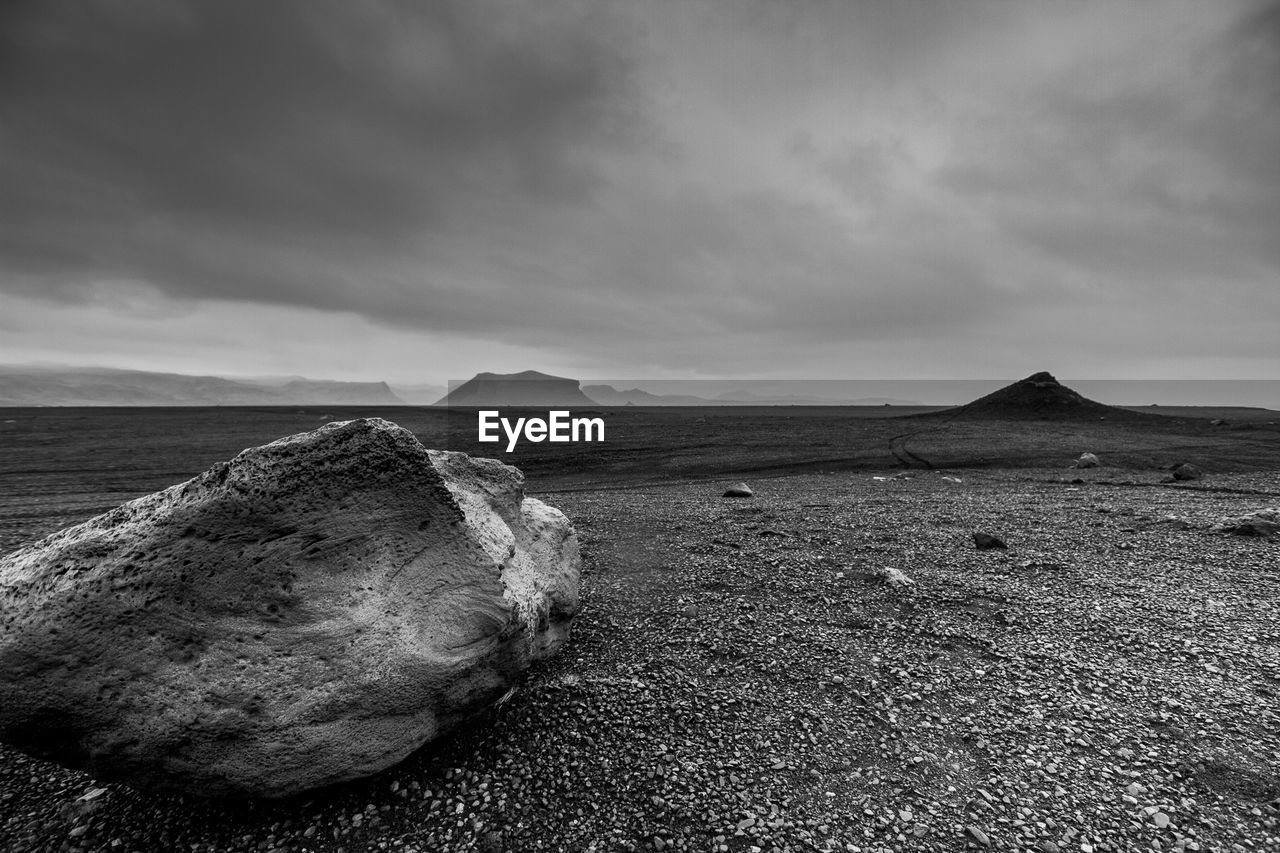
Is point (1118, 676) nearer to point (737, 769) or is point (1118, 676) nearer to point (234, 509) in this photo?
point (737, 769)

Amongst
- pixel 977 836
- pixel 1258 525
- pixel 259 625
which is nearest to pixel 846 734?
pixel 977 836

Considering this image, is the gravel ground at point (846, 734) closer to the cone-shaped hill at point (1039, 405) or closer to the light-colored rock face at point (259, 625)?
the light-colored rock face at point (259, 625)

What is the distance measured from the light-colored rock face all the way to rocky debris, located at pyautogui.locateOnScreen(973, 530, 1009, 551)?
1204cm

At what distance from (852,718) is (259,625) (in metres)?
6.42

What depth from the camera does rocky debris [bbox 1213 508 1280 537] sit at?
12883 millimetres

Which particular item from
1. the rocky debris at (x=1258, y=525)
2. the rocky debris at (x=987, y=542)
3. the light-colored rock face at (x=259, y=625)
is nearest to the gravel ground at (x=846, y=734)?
the light-colored rock face at (x=259, y=625)

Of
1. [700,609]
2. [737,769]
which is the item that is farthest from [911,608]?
Answer: [737,769]

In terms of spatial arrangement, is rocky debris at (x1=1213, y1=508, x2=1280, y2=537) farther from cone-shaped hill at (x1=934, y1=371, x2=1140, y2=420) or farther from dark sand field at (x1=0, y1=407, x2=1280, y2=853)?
cone-shaped hill at (x1=934, y1=371, x2=1140, y2=420)

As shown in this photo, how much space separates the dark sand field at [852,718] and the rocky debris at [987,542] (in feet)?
1.09

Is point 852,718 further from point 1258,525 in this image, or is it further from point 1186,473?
point 1186,473

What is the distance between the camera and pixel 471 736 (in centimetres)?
607

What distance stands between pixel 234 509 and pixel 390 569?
4.71 feet

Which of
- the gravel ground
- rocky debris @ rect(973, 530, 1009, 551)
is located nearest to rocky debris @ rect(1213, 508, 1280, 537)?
the gravel ground

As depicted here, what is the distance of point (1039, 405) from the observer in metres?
58.1
